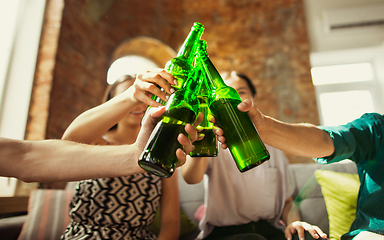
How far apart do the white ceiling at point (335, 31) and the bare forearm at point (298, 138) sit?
2472mm

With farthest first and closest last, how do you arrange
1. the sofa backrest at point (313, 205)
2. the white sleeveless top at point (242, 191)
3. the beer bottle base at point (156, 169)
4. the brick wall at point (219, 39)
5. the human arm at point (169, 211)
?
1. the brick wall at point (219, 39)
2. the human arm at point (169, 211)
3. the white sleeveless top at point (242, 191)
4. the sofa backrest at point (313, 205)
5. the beer bottle base at point (156, 169)

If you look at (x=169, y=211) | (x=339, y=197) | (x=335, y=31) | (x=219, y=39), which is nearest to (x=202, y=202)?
(x=169, y=211)

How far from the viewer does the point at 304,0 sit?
2.87 metres

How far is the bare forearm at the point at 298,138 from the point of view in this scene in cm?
44

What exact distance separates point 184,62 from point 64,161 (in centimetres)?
27

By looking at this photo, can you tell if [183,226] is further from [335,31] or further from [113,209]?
[335,31]

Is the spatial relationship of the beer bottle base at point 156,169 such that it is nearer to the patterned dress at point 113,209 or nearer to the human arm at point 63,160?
the human arm at point 63,160

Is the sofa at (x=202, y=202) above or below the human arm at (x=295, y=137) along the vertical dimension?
below

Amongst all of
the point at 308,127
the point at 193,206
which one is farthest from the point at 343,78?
the point at 193,206

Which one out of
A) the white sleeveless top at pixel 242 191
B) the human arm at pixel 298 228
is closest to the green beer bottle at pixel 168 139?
the human arm at pixel 298 228

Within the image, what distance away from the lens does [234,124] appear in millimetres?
379

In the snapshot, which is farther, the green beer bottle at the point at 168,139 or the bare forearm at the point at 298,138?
the bare forearm at the point at 298,138

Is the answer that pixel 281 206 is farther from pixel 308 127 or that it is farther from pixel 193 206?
pixel 193 206

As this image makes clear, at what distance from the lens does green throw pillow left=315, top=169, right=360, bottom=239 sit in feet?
1.42
